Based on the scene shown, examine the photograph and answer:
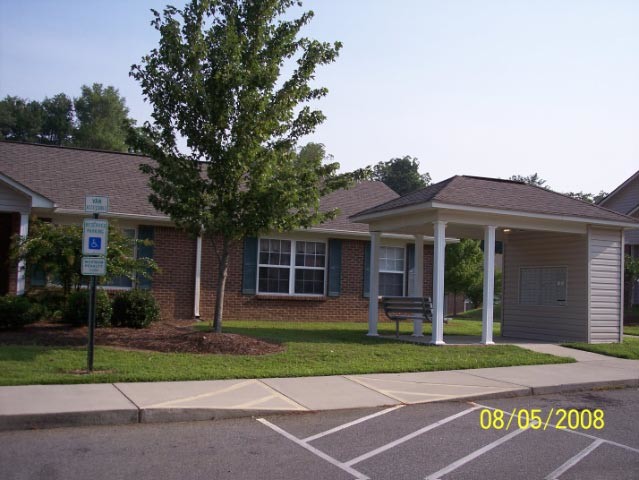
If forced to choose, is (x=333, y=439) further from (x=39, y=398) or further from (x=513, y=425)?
(x=39, y=398)

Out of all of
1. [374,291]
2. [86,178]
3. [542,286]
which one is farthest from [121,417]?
[86,178]

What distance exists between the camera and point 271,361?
11281mm

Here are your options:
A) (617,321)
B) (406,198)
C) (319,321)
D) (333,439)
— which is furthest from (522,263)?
(333,439)

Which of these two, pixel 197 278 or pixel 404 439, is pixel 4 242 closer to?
pixel 197 278

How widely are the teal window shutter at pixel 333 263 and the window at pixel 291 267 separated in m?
0.24

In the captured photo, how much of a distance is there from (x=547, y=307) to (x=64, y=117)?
1870 inches

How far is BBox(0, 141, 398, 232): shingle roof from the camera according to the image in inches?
719

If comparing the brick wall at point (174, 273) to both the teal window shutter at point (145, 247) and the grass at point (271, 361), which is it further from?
the grass at point (271, 361)

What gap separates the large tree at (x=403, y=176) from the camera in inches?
2482

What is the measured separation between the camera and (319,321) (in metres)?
20.4

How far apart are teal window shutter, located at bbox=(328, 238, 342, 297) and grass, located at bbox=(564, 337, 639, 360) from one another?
7.38m

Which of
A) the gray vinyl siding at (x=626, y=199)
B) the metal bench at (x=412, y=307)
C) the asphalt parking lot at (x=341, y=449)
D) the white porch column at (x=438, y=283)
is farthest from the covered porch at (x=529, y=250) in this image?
the gray vinyl siding at (x=626, y=199)

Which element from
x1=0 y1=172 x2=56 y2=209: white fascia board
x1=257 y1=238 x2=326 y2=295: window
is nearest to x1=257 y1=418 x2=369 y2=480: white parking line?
x1=0 y1=172 x2=56 y2=209: white fascia board

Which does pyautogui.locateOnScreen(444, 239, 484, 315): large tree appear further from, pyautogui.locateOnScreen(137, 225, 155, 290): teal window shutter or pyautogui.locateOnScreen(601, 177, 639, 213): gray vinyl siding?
pyautogui.locateOnScreen(137, 225, 155, 290): teal window shutter
